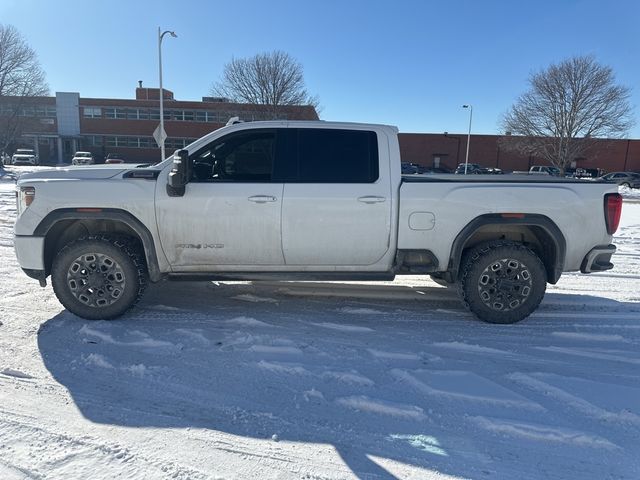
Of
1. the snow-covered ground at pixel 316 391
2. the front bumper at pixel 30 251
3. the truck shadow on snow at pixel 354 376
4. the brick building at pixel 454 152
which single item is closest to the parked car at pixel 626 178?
the brick building at pixel 454 152

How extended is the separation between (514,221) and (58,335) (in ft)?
15.1

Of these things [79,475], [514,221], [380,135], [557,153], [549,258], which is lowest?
[79,475]

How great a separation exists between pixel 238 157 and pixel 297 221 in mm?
928

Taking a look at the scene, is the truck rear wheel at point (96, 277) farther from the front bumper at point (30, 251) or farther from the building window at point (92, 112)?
the building window at point (92, 112)

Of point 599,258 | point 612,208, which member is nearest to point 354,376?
point 599,258

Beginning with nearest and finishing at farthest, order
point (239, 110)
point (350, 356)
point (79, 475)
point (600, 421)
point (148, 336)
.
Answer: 1. point (79, 475)
2. point (600, 421)
3. point (350, 356)
4. point (148, 336)
5. point (239, 110)

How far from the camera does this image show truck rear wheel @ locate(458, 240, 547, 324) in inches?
178

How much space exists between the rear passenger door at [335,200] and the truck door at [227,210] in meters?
0.19

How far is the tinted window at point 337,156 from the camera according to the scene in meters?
4.48

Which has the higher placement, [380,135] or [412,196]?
[380,135]

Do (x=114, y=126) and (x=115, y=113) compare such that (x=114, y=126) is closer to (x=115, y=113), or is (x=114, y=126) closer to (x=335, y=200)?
(x=115, y=113)

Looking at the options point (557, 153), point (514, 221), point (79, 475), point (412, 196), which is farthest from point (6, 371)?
point (557, 153)

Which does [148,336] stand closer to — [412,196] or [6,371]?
[6,371]

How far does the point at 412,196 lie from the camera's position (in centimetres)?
445
